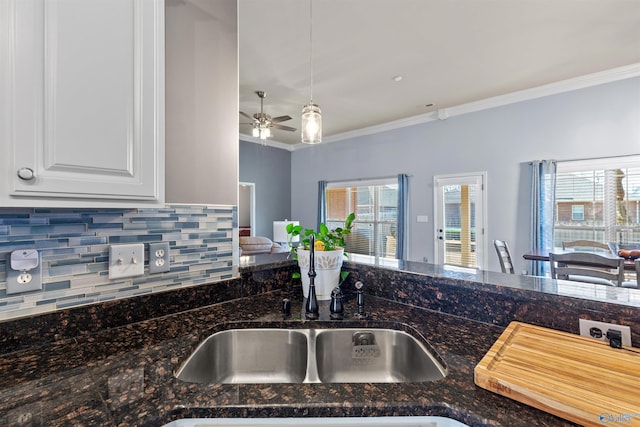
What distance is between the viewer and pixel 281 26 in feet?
8.24

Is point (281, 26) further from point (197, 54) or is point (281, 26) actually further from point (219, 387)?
point (219, 387)

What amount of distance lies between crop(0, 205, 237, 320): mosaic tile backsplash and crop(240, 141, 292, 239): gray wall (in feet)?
15.2

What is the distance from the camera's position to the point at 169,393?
Answer: 0.65m

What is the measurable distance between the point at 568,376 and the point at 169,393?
888 mm

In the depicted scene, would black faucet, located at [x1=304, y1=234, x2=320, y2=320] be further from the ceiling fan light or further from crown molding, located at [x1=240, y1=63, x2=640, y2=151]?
crown molding, located at [x1=240, y1=63, x2=640, y2=151]

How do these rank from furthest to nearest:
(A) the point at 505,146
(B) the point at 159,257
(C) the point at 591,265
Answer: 1. (A) the point at 505,146
2. (C) the point at 591,265
3. (B) the point at 159,257

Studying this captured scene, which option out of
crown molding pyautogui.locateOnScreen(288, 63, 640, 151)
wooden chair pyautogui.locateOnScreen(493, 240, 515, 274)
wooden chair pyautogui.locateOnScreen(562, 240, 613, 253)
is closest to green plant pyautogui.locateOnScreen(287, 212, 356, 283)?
wooden chair pyautogui.locateOnScreen(493, 240, 515, 274)

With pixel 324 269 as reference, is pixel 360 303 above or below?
below

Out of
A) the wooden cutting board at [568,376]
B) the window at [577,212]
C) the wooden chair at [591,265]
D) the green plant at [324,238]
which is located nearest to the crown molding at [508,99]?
the window at [577,212]

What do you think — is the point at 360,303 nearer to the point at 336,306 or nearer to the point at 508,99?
the point at 336,306

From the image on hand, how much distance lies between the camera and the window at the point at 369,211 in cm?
527

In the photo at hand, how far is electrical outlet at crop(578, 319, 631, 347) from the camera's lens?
2.60 feet

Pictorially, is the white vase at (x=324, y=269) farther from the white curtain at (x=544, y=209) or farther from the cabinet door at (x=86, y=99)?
the white curtain at (x=544, y=209)

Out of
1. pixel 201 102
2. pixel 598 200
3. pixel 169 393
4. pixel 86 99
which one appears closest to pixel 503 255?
pixel 598 200
